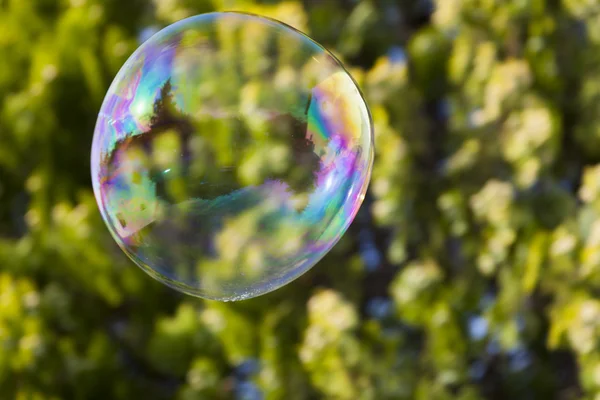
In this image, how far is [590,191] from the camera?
332 cm

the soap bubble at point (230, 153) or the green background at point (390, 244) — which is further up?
the green background at point (390, 244)

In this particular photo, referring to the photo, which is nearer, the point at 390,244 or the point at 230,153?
the point at 230,153

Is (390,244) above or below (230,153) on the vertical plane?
above

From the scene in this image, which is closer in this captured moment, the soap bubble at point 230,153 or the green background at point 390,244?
the soap bubble at point 230,153

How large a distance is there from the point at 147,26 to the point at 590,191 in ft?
7.36

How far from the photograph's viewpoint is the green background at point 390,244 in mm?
3441

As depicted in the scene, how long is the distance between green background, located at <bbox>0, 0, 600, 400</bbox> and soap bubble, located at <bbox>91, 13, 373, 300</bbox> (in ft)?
4.64

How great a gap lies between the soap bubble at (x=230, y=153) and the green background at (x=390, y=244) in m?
1.41

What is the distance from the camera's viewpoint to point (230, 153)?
192cm

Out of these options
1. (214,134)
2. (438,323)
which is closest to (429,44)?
(438,323)

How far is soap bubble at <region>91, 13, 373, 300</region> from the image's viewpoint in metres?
1.94

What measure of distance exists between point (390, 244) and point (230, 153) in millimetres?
2016

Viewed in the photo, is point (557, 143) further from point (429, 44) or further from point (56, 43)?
point (56, 43)

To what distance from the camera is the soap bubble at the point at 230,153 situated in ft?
6.38
